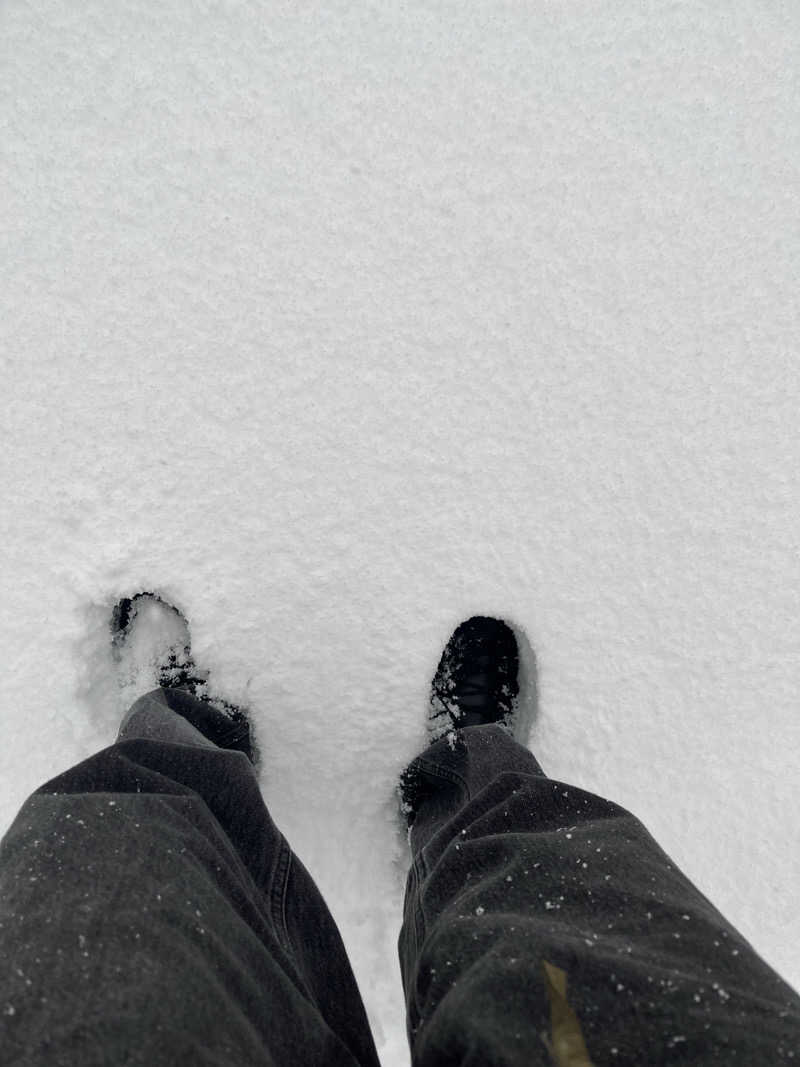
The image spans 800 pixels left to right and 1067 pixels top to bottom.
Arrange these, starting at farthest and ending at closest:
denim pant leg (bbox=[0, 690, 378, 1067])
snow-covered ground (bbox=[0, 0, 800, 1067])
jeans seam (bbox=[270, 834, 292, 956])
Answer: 1. snow-covered ground (bbox=[0, 0, 800, 1067])
2. jeans seam (bbox=[270, 834, 292, 956])
3. denim pant leg (bbox=[0, 690, 378, 1067])

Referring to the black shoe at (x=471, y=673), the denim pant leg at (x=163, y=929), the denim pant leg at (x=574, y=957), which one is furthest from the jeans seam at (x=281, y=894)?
the black shoe at (x=471, y=673)

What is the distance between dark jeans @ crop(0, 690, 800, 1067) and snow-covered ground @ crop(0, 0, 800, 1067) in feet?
1.35

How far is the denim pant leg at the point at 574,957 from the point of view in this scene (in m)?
0.46

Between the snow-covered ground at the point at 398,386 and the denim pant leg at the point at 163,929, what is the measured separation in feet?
1.33

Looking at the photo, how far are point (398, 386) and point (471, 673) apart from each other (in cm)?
51

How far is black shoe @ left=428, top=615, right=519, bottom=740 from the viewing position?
1.17 m

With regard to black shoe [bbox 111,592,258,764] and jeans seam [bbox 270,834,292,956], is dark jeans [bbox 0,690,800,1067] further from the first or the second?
black shoe [bbox 111,592,258,764]

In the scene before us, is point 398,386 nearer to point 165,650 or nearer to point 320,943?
point 165,650

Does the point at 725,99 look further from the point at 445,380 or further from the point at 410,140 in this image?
the point at 445,380

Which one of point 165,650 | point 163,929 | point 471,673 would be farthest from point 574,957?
point 165,650

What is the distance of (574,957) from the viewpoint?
0.51 m

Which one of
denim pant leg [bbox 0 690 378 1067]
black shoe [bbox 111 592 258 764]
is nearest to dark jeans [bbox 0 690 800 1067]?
denim pant leg [bbox 0 690 378 1067]

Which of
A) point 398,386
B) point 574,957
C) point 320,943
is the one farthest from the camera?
point 398,386

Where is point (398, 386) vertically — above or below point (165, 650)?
above
